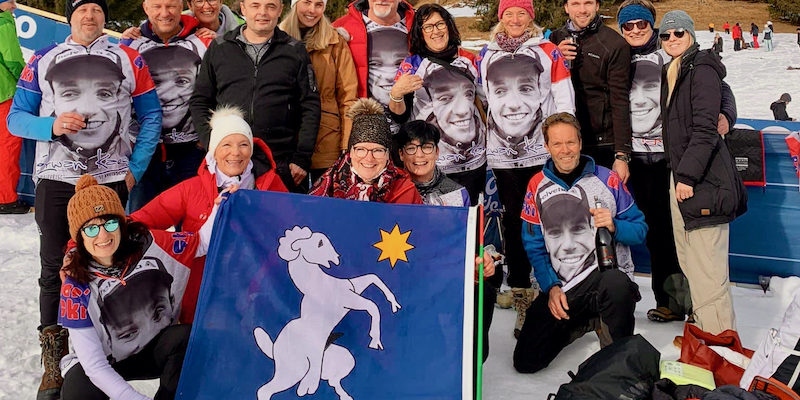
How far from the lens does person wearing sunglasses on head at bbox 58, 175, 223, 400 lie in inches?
121

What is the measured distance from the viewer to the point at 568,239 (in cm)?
409

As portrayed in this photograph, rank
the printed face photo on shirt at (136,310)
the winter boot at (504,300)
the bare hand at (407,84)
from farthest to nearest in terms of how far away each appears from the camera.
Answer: the winter boot at (504,300)
the bare hand at (407,84)
the printed face photo on shirt at (136,310)

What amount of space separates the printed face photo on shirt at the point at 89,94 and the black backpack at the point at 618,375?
2724 millimetres

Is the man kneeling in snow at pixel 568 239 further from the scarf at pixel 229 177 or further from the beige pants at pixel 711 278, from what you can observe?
the scarf at pixel 229 177

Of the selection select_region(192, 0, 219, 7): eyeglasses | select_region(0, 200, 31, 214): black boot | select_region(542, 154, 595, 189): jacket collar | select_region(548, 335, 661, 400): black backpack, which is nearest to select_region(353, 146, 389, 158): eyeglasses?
select_region(542, 154, 595, 189): jacket collar

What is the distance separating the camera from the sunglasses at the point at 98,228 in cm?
309

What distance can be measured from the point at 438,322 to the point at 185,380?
1.10 m

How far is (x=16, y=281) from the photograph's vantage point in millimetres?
5297

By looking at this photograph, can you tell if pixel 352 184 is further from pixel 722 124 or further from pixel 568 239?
pixel 722 124

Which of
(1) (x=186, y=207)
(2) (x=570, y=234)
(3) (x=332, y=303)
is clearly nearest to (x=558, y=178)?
(2) (x=570, y=234)

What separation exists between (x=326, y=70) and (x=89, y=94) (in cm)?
138

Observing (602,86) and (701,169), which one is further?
(602,86)

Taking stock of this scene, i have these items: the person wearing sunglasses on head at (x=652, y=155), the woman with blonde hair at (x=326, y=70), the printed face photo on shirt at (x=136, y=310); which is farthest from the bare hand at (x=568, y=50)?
the printed face photo on shirt at (x=136, y=310)

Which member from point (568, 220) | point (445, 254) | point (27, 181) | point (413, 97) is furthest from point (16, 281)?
point (568, 220)
